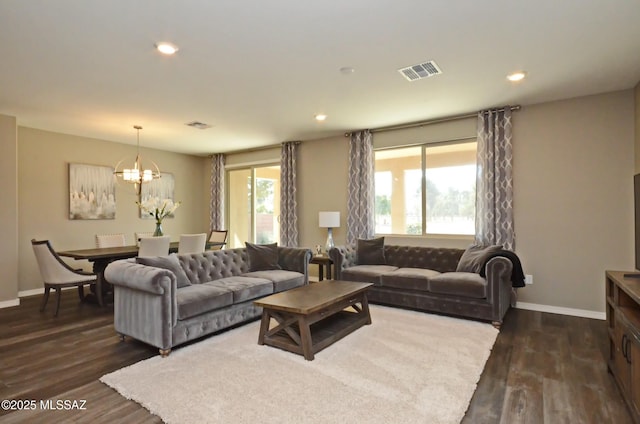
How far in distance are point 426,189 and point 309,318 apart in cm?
328

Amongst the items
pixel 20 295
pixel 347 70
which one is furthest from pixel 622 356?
pixel 20 295

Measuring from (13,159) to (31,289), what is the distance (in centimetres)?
220

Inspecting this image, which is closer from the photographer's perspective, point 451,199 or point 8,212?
point 8,212

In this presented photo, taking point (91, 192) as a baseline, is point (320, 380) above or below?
below

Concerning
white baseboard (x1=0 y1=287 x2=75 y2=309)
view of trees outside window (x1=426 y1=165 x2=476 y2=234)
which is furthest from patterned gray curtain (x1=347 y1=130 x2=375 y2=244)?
white baseboard (x1=0 y1=287 x2=75 y2=309)

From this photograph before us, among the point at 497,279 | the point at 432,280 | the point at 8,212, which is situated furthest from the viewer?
the point at 8,212

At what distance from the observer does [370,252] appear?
5.37 m

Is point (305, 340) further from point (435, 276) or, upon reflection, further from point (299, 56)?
point (299, 56)

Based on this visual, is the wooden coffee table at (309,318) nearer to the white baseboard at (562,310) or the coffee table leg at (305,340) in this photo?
the coffee table leg at (305,340)

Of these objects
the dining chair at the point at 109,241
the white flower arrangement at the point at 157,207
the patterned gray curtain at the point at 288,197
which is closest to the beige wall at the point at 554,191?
the dining chair at the point at 109,241

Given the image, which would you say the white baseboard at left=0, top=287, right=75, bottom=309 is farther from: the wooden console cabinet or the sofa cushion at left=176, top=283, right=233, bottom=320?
the wooden console cabinet

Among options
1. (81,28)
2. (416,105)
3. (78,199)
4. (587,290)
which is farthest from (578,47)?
(78,199)

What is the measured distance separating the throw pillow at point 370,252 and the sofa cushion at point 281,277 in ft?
3.72

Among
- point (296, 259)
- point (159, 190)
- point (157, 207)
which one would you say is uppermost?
point (159, 190)
